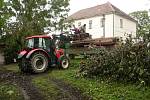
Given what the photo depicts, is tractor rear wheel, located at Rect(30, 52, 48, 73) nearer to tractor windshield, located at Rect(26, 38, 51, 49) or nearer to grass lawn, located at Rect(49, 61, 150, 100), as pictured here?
tractor windshield, located at Rect(26, 38, 51, 49)

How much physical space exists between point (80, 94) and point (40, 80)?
3272 millimetres

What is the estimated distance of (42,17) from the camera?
106 ft

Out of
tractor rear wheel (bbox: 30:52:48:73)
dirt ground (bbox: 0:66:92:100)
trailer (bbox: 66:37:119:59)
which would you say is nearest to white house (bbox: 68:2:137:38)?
trailer (bbox: 66:37:119:59)

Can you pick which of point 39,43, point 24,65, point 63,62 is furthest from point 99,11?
point 24,65

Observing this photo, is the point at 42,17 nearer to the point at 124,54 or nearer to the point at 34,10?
the point at 34,10

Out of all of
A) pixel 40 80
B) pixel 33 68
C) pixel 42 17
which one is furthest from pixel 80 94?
pixel 42 17

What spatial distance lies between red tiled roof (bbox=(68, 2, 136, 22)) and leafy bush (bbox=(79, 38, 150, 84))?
83.8ft

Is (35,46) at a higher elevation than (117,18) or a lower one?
lower

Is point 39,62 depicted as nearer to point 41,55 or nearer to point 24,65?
point 41,55

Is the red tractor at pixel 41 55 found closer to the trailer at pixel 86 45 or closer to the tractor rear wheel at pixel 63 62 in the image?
the tractor rear wheel at pixel 63 62

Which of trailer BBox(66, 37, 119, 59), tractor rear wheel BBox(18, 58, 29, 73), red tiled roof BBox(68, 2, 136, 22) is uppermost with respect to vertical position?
red tiled roof BBox(68, 2, 136, 22)

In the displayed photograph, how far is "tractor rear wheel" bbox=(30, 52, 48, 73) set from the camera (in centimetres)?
1708

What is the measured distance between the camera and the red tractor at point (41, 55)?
56.1 ft

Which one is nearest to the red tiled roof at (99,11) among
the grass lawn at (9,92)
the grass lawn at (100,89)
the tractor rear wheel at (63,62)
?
the tractor rear wheel at (63,62)
